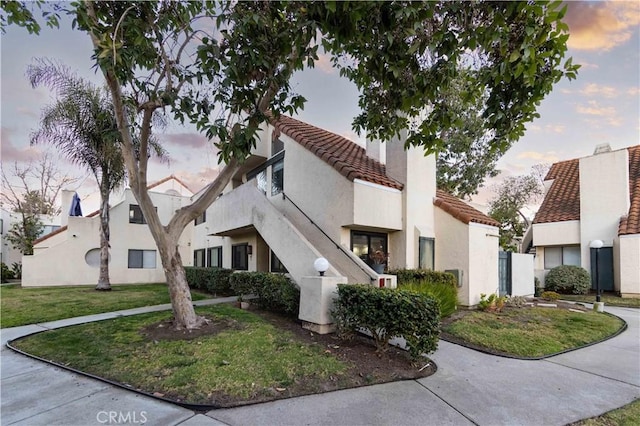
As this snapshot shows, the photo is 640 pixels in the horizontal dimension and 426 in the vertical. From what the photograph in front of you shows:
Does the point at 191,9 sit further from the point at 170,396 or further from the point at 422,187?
the point at 422,187

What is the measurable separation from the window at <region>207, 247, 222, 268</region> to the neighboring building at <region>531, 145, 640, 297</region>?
17.2 meters

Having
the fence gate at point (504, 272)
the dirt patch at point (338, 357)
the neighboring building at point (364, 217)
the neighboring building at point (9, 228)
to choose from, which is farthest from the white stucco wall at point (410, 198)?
the neighboring building at point (9, 228)

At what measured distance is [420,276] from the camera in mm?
9078

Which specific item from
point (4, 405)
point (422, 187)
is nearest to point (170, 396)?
point (4, 405)

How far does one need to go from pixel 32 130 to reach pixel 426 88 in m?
16.8

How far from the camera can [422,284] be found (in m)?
8.34

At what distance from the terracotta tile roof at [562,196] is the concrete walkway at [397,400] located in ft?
49.4

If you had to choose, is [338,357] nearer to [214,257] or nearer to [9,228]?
[214,257]

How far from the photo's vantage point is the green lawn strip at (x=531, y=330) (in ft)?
23.4

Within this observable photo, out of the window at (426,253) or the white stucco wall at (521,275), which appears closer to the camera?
the window at (426,253)

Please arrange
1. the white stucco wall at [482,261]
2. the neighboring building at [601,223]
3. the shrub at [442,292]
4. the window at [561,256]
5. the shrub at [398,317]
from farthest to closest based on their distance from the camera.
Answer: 1. the window at [561,256]
2. the neighboring building at [601,223]
3. the white stucco wall at [482,261]
4. the shrub at [442,292]
5. the shrub at [398,317]

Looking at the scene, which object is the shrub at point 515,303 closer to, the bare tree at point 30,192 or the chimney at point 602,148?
the chimney at point 602,148

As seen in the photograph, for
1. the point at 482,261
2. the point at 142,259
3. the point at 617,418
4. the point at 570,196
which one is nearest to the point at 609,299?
the point at 570,196

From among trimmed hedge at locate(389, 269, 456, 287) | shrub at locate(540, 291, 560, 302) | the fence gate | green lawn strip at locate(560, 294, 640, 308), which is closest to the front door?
green lawn strip at locate(560, 294, 640, 308)
